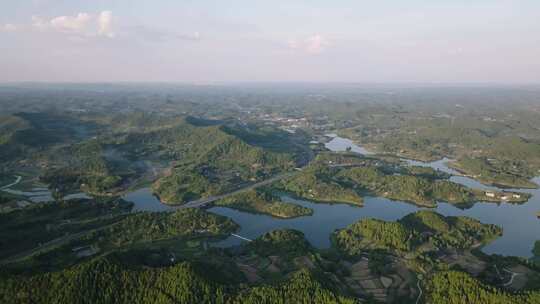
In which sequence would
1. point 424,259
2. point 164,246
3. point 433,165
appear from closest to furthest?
point 424,259 → point 164,246 → point 433,165

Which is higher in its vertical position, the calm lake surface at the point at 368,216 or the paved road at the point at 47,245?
the paved road at the point at 47,245

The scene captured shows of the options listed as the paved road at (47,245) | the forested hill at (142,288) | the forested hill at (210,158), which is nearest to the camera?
the forested hill at (142,288)

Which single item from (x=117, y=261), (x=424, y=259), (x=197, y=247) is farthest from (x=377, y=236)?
(x=117, y=261)

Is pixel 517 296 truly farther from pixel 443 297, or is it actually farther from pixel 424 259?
pixel 424 259

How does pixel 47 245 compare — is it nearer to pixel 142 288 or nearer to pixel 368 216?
pixel 142 288

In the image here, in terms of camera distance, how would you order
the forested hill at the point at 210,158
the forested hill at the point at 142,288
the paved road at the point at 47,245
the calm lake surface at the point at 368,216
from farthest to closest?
the forested hill at the point at 210,158
the calm lake surface at the point at 368,216
the paved road at the point at 47,245
the forested hill at the point at 142,288

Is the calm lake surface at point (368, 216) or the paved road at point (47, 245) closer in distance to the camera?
the paved road at point (47, 245)

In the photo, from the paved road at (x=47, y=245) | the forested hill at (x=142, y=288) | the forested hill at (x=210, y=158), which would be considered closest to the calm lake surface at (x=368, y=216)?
the forested hill at (x=210, y=158)

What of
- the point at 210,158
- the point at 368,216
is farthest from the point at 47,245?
the point at 210,158

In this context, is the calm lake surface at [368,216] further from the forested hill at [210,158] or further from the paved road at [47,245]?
the paved road at [47,245]
